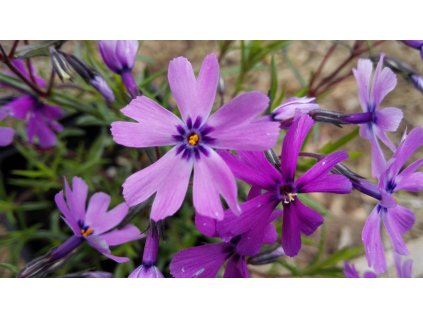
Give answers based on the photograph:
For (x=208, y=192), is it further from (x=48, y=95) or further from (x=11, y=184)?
(x=11, y=184)

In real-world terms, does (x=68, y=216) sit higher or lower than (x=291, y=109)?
lower

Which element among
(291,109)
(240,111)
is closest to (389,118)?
(291,109)

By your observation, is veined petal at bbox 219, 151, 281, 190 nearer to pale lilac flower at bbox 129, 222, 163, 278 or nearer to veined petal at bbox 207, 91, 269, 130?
veined petal at bbox 207, 91, 269, 130

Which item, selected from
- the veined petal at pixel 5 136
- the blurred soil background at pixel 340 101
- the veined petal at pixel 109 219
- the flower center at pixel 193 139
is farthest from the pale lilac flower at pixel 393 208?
the blurred soil background at pixel 340 101

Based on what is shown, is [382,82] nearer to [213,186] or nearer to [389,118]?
[389,118]

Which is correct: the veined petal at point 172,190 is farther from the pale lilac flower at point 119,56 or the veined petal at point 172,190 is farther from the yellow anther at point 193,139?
the pale lilac flower at point 119,56

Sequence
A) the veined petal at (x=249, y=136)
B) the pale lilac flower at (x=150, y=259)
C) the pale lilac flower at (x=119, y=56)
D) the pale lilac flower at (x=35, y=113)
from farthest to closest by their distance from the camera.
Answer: the pale lilac flower at (x=35, y=113) → the pale lilac flower at (x=119, y=56) → the pale lilac flower at (x=150, y=259) → the veined petal at (x=249, y=136)
